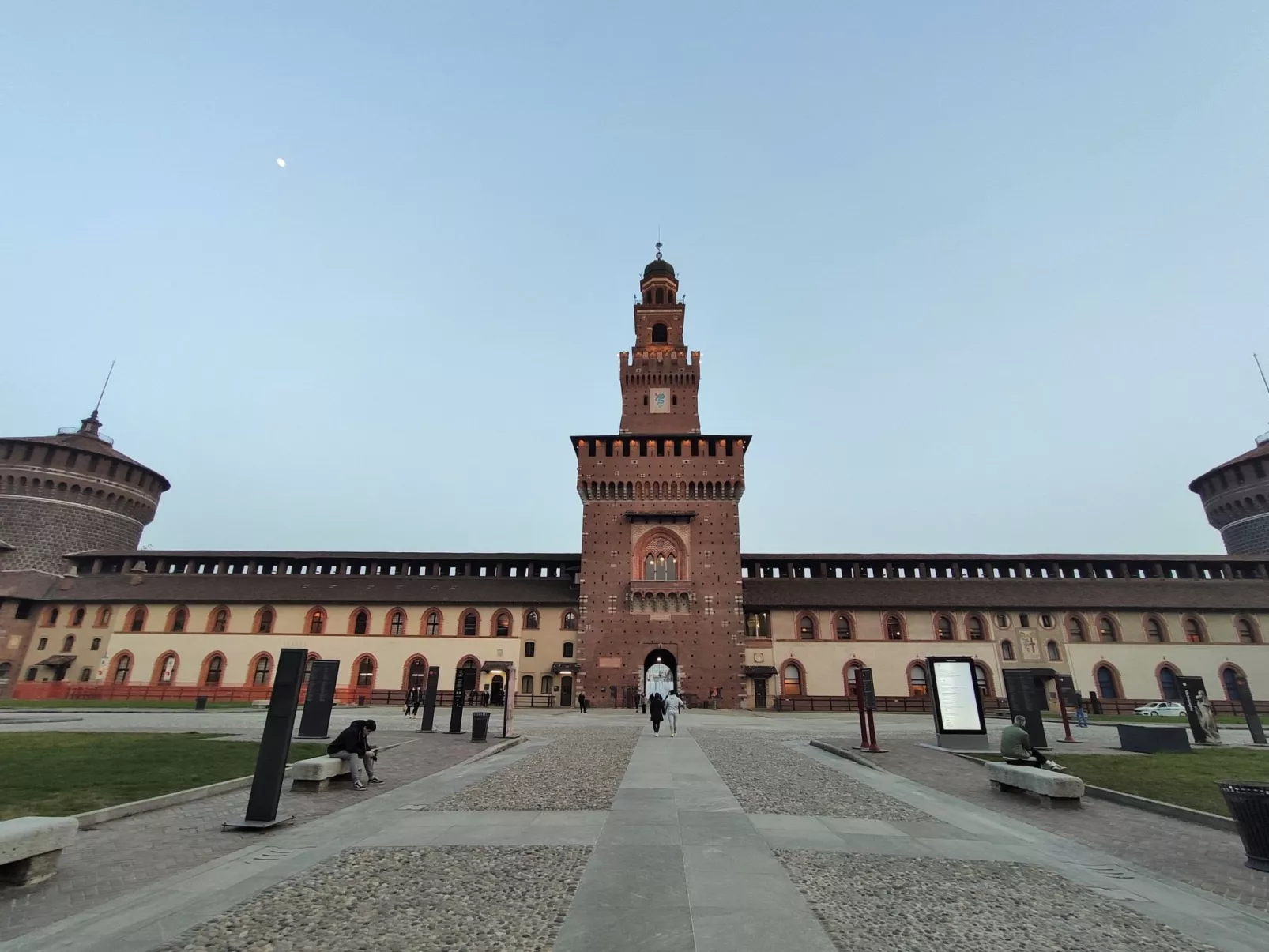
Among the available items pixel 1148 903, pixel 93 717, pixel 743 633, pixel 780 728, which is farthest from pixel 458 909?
pixel 743 633

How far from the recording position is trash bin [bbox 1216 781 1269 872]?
6.76 meters

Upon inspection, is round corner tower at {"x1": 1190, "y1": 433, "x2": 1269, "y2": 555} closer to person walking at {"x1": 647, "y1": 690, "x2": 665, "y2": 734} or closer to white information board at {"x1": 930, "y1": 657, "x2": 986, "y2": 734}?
white information board at {"x1": 930, "y1": 657, "x2": 986, "y2": 734}

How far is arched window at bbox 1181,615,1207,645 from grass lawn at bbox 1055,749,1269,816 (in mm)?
34358

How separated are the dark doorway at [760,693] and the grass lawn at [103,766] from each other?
1285 inches

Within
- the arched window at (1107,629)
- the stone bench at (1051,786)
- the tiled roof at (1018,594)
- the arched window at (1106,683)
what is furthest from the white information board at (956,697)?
the arched window at (1107,629)

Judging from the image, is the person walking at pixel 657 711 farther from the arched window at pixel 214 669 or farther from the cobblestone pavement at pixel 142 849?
the arched window at pixel 214 669

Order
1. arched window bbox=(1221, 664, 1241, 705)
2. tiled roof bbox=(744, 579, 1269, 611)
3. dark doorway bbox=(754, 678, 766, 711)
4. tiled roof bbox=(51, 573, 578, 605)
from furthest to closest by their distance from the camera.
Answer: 1. tiled roof bbox=(51, 573, 578, 605)
2. tiled roof bbox=(744, 579, 1269, 611)
3. dark doorway bbox=(754, 678, 766, 711)
4. arched window bbox=(1221, 664, 1241, 705)

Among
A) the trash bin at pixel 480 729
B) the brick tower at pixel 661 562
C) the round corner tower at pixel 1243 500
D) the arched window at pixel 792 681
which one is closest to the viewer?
the trash bin at pixel 480 729

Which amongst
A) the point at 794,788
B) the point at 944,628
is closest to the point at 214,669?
the point at 794,788

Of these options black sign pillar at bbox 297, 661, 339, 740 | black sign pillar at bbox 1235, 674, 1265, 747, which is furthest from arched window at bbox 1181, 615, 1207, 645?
black sign pillar at bbox 297, 661, 339, 740

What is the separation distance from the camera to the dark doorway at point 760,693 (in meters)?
42.2

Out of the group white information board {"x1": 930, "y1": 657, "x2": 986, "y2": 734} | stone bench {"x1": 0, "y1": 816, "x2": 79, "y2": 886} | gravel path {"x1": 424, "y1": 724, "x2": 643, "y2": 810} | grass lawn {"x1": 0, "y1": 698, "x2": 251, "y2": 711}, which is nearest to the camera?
stone bench {"x1": 0, "y1": 816, "x2": 79, "y2": 886}

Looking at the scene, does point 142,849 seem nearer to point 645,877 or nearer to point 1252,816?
point 645,877

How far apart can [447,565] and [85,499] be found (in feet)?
109
